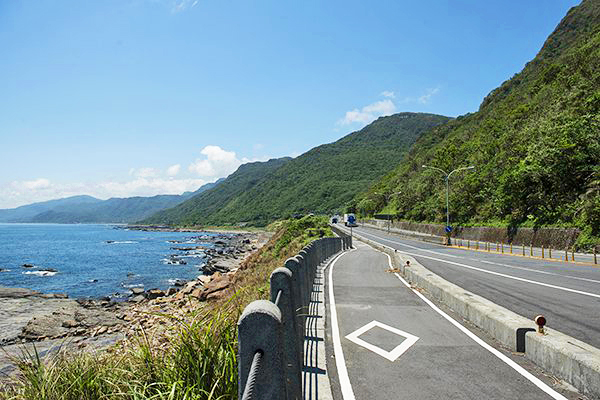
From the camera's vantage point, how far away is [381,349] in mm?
7039

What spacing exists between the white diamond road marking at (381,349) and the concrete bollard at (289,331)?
268 centimetres

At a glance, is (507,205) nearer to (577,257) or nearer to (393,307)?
(577,257)

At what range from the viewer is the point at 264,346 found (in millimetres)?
2814

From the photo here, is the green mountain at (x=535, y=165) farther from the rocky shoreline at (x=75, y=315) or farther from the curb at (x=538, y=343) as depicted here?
the rocky shoreline at (x=75, y=315)

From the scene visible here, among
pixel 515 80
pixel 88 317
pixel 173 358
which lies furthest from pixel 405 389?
pixel 515 80

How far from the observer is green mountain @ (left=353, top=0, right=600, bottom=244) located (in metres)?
30.2

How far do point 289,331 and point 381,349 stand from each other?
3251mm

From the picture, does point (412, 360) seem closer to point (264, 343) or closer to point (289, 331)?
point (289, 331)

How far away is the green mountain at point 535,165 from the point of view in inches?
1190

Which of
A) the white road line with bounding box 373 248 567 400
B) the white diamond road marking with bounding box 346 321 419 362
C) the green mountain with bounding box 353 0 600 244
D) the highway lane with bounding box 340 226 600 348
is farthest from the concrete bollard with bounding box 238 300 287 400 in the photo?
the green mountain with bounding box 353 0 600 244

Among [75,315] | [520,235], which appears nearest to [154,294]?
[75,315]

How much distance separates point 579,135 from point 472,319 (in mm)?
29596

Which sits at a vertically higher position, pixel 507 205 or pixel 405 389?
pixel 507 205

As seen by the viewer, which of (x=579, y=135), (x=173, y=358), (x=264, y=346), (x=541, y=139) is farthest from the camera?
(x=541, y=139)
